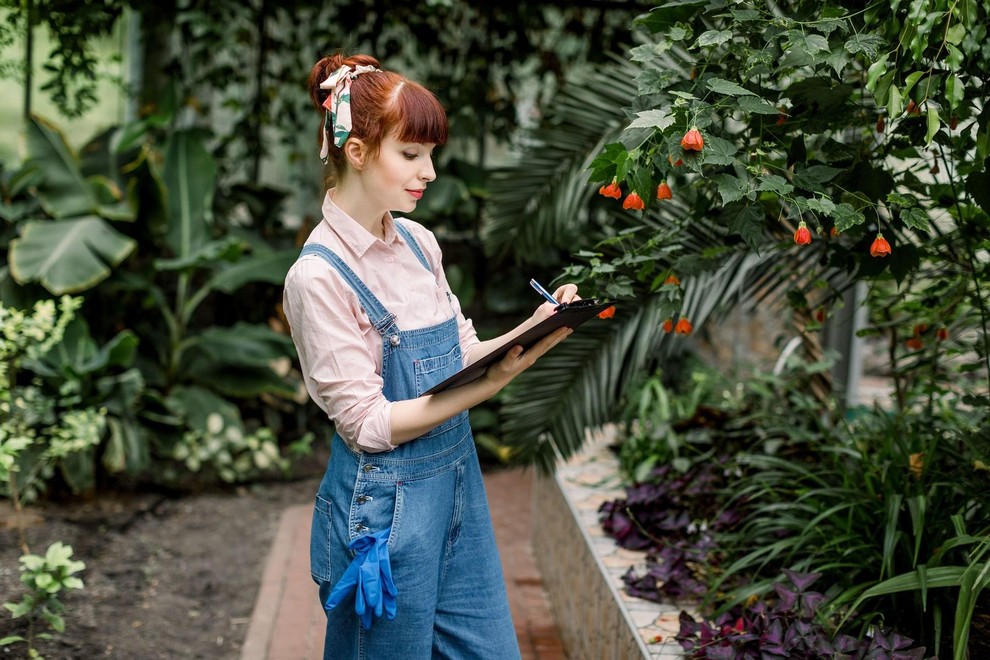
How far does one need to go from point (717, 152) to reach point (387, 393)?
771 mm

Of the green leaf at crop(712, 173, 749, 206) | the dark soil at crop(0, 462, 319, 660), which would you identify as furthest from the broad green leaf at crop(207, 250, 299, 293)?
the green leaf at crop(712, 173, 749, 206)

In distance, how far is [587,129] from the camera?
4098 millimetres

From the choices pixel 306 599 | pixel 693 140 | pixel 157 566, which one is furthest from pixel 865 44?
pixel 157 566

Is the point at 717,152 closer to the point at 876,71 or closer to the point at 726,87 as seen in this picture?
the point at 726,87

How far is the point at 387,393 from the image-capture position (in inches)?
74.9

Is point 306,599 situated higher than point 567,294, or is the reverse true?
point 567,294

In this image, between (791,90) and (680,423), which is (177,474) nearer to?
(680,423)

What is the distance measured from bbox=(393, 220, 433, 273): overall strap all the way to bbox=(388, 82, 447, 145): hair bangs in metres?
0.25

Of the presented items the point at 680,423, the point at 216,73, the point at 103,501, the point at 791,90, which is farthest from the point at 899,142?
the point at 216,73

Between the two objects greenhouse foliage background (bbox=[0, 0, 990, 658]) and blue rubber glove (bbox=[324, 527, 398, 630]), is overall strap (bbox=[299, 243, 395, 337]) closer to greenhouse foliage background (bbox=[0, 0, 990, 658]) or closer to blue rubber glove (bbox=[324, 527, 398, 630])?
blue rubber glove (bbox=[324, 527, 398, 630])

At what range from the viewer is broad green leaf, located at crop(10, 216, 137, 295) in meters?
4.25

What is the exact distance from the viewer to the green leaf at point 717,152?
1.77 meters

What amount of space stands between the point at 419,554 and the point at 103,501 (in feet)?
10.8

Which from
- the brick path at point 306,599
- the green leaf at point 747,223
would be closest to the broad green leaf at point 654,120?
the green leaf at point 747,223
